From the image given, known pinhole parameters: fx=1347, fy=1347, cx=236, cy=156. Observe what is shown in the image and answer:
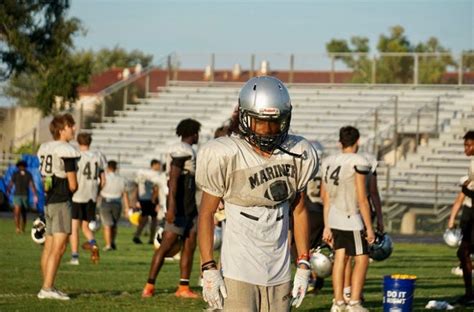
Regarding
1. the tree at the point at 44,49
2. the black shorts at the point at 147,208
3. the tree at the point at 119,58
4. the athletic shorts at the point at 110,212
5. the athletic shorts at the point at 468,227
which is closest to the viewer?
the athletic shorts at the point at 468,227

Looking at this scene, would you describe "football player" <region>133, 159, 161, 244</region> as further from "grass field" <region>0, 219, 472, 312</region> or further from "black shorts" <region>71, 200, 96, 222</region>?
"black shorts" <region>71, 200, 96, 222</region>

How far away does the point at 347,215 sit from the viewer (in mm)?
13773

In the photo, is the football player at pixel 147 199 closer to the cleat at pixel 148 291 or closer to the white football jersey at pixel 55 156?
the cleat at pixel 148 291

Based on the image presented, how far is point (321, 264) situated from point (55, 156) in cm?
341

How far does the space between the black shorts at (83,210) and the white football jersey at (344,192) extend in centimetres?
743

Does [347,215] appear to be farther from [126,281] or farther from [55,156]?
[126,281]

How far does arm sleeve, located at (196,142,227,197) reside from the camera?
25.1ft

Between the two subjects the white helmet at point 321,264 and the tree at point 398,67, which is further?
the tree at point 398,67

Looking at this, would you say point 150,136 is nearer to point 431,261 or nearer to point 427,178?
point 427,178

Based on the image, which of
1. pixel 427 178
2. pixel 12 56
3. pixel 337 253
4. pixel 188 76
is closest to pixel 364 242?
pixel 337 253

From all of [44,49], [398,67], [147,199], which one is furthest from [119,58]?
[147,199]

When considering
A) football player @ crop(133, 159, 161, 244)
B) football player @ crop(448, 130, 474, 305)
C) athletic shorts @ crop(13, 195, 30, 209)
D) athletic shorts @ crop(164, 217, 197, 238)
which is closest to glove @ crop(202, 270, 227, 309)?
athletic shorts @ crop(164, 217, 197, 238)

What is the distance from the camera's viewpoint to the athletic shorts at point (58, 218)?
1409 cm

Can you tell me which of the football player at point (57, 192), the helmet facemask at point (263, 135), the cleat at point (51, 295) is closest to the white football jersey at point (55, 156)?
the football player at point (57, 192)
